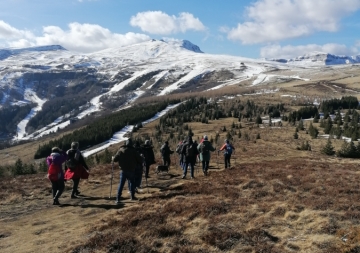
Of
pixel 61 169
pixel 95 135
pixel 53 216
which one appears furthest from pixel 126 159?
pixel 95 135

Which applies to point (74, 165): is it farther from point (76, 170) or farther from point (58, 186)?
point (58, 186)

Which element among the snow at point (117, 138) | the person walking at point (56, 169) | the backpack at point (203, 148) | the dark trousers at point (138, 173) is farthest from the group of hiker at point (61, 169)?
the snow at point (117, 138)

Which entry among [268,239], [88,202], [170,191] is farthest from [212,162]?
[268,239]

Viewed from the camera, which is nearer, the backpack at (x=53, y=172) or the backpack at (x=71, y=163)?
the backpack at (x=53, y=172)

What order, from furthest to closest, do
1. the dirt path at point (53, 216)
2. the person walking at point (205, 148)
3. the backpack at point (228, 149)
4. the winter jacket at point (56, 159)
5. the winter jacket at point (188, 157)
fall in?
1. the backpack at point (228, 149)
2. the person walking at point (205, 148)
3. the winter jacket at point (188, 157)
4. the winter jacket at point (56, 159)
5. the dirt path at point (53, 216)

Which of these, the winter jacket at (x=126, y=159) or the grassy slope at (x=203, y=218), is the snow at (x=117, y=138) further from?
the winter jacket at (x=126, y=159)

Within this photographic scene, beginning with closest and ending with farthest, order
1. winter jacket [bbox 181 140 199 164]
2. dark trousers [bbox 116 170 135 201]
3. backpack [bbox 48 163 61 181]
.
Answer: backpack [bbox 48 163 61 181]
dark trousers [bbox 116 170 135 201]
winter jacket [bbox 181 140 199 164]

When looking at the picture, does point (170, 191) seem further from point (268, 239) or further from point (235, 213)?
point (268, 239)

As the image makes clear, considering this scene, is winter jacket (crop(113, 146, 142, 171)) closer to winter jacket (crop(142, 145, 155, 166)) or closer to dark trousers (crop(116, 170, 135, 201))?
dark trousers (crop(116, 170, 135, 201))

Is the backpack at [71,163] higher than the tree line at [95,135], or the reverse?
the backpack at [71,163]

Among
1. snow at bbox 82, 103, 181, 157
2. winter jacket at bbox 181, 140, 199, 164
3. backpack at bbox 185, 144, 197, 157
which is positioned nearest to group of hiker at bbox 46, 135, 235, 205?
winter jacket at bbox 181, 140, 199, 164

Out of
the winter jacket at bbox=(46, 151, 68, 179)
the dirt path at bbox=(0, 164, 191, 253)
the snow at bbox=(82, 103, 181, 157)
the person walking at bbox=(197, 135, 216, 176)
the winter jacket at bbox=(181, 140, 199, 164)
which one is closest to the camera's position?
the dirt path at bbox=(0, 164, 191, 253)

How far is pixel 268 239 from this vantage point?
11258 millimetres

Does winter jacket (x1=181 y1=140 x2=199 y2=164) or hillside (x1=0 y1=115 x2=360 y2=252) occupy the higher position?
winter jacket (x1=181 y1=140 x2=199 y2=164)
